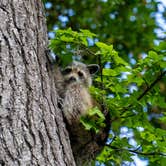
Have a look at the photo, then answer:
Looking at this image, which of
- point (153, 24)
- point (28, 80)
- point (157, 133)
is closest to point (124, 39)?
point (153, 24)

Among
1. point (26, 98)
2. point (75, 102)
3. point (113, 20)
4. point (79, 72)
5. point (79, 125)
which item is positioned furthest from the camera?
point (113, 20)

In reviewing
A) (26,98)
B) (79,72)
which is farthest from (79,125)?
(79,72)

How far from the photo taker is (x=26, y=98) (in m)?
3.11

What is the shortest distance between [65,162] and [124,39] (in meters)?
6.37

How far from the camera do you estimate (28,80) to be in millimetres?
3201

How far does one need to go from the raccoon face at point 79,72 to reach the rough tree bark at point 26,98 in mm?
1476

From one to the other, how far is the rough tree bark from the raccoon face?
1.48 m

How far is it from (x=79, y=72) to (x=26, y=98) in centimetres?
263

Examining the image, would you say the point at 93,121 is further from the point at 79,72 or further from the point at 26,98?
the point at 79,72

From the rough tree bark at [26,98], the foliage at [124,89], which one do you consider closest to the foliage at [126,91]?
the foliage at [124,89]

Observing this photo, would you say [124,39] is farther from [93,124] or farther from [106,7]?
[93,124]

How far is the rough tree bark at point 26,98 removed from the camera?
9.48 feet

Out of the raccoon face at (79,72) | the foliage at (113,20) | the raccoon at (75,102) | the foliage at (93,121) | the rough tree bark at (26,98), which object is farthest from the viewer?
the foliage at (113,20)

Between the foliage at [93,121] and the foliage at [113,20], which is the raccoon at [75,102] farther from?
the foliage at [113,20]
